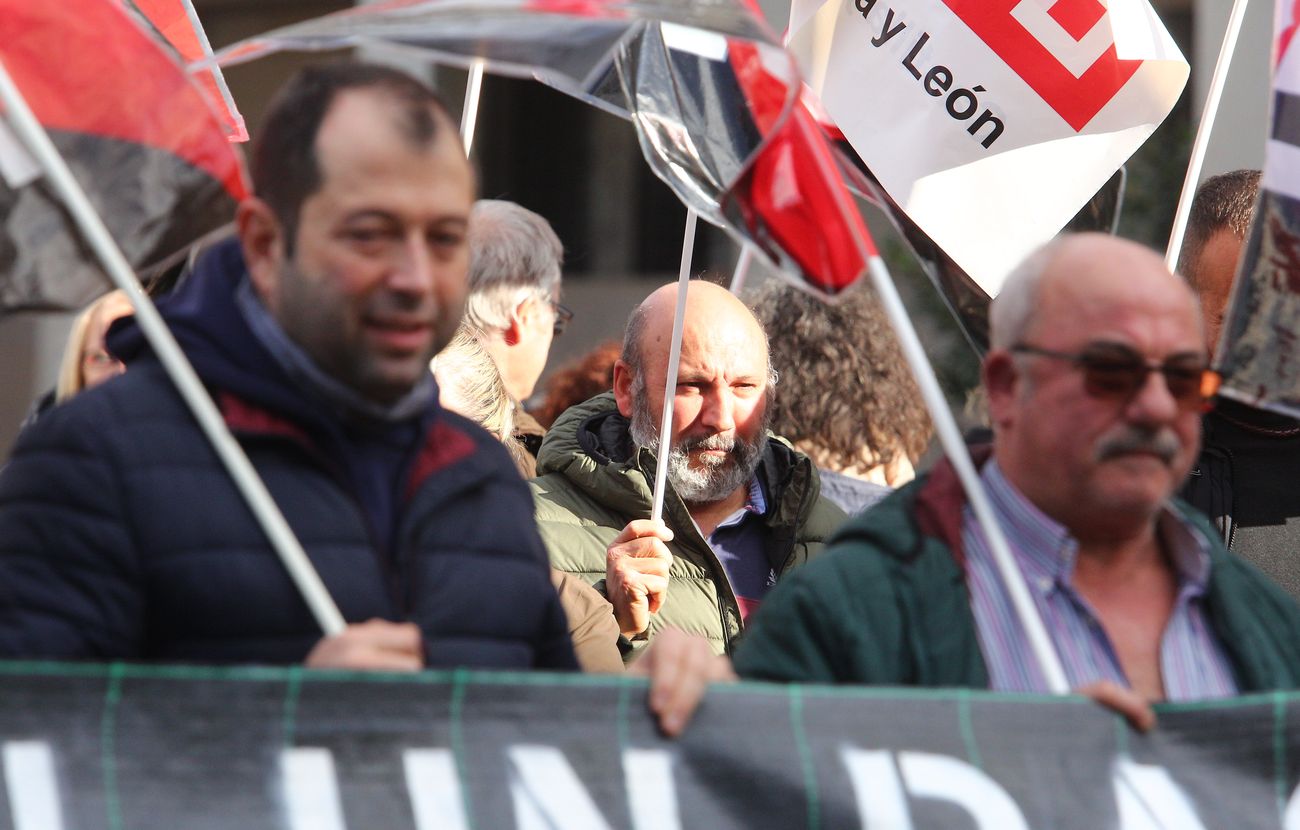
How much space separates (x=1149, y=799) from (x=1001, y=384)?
60 centimetres

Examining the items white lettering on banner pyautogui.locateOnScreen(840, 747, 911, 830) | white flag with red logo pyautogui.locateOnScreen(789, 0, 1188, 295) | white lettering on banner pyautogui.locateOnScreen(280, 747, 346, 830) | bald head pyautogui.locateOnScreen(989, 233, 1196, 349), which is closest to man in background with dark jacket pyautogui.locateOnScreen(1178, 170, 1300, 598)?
white flag with red logo pyautogui.locateOnScreen(789, 0, 1188, 295)

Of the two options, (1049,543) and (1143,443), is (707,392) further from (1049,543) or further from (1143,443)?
(1143,443)

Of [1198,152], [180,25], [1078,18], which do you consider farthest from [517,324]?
[1198,152]

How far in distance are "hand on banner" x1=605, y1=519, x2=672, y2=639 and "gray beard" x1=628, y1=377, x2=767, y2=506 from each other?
1.10 ft

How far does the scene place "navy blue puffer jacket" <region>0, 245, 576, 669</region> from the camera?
7.39 ft

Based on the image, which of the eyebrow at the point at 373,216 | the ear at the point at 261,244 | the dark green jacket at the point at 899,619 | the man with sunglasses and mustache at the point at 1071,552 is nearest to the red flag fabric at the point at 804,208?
the man with sunglasses and mustache at the point at 1071,552

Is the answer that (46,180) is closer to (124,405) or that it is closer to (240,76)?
(124,405)

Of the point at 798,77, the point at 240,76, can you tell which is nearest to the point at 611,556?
the point at 798,77

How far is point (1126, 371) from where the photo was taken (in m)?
2.56

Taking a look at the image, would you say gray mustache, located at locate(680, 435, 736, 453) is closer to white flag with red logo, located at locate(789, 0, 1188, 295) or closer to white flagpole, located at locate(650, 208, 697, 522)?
white flagpole, located at locate(650, 208, 697, 522)

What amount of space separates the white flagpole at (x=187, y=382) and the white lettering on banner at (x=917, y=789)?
68 cm

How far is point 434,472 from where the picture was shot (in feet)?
8.30

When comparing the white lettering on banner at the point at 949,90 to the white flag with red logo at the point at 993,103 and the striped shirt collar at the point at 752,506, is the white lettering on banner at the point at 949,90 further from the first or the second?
the striped shirt collar at the point at 752,506

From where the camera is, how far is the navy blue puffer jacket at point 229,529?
7.39ft
